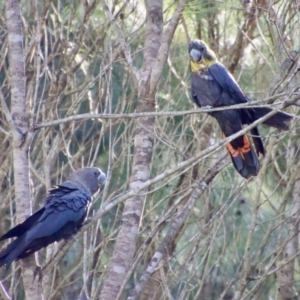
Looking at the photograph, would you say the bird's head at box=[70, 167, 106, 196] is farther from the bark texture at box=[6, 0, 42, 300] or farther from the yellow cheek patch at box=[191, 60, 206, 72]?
the bark texture at box=[6, 0, 42, 300]

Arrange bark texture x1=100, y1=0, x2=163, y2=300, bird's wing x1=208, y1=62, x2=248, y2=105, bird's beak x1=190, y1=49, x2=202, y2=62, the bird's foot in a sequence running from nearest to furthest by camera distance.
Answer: the bird's foot, bark texture x1=100, y1=0, x2=163, y2=300, bird's wing x1=208, y1=62, x2=248, y2=105, bird's beak x1=190, y1=49, x2=202, y2=62

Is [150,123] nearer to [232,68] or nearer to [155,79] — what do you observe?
[155,79]

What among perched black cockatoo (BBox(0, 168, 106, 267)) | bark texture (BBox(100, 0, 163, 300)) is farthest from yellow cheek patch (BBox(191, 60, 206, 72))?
perched black cockatoo (BBox(0, 168, 106, 267))

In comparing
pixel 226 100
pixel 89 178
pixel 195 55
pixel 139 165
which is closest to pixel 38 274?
pixel 139 165

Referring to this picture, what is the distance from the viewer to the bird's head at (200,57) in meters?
4.76

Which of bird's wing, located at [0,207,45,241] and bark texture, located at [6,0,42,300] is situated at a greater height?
bark texture, located at [6,0,42,300]

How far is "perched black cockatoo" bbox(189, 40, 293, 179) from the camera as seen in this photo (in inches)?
171

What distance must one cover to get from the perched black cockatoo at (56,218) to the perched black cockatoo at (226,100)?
0.86m

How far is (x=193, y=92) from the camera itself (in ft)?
15.5

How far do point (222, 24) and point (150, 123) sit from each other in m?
2.32

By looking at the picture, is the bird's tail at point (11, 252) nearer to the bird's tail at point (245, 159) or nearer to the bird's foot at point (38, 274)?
the bird's foot at point (38, 274)

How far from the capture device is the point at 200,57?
4777mm

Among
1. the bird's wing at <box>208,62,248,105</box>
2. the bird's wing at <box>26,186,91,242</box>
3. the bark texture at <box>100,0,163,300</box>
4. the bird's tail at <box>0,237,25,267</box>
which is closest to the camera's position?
the bird's tail at <box>0,237,25,267</box>

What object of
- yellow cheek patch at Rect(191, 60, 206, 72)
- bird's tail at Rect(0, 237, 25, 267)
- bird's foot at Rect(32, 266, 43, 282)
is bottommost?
bird's foot at Rect(32, 266, 43, 282)
